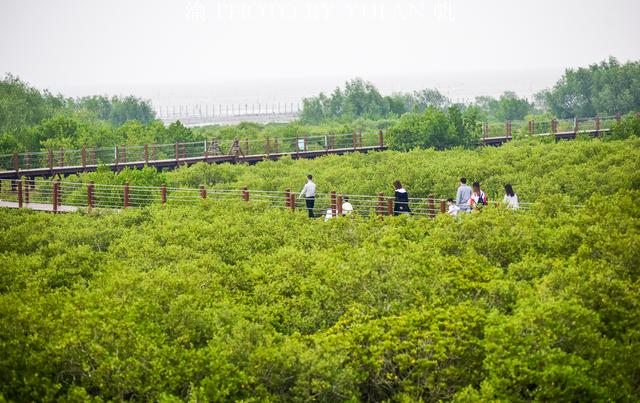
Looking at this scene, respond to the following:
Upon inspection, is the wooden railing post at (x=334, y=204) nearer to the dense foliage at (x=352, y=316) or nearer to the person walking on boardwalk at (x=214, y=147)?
the dense foliage at (x=352, y=316)

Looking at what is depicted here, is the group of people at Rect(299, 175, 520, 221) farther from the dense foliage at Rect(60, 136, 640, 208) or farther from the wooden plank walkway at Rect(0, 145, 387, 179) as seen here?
the wooden plank walkway at Rect(0, 145, 387, 179)

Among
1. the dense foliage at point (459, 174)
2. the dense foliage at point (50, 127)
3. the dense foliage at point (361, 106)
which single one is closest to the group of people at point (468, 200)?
the dense foliage at point (459, 174)

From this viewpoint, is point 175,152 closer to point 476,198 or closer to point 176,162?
point 176,162

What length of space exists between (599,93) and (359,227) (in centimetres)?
7874

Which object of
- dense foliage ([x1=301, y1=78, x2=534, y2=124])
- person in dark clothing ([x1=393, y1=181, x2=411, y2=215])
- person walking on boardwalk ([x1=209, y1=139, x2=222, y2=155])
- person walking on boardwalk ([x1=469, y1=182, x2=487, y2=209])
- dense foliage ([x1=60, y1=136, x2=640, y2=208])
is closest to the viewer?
person walking on boardwalk ([x1=469, y1=182, x2=487, y2=209])

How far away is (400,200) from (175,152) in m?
33.6

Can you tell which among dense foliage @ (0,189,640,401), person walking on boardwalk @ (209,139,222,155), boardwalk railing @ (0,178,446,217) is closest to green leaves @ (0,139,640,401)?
dense foliage @ (0,189,640,401)

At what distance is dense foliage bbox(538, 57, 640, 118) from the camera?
9319 cm

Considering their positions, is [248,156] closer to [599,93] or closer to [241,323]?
[241,323]

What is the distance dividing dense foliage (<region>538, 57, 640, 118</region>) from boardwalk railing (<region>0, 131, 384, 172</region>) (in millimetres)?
42691

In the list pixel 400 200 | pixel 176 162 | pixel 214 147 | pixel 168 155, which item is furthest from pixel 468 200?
pixel 168 155

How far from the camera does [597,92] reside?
318ft

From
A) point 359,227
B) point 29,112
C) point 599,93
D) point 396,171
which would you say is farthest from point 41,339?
point 599,93

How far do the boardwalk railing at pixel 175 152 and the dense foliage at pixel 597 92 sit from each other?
42691mm
